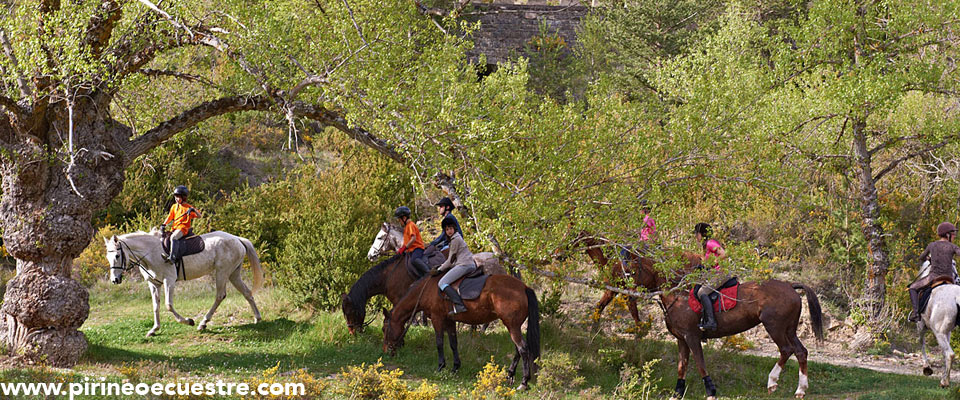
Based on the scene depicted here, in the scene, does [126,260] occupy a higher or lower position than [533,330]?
higher

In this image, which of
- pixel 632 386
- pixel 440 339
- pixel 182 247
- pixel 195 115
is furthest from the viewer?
pixel 182 247

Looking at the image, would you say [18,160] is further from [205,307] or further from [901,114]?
[901,114]

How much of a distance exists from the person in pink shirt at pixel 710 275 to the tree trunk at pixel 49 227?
8159 millimetres

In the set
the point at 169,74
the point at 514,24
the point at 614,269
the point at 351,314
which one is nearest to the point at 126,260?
the point at 169,74

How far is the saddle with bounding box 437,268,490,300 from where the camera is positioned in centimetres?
1075

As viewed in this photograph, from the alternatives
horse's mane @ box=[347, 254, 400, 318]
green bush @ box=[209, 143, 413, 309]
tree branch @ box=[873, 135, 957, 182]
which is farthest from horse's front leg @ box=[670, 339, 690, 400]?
tree branch @ box=[873, 135, 957, 182]

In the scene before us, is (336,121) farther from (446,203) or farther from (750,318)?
(750,318)

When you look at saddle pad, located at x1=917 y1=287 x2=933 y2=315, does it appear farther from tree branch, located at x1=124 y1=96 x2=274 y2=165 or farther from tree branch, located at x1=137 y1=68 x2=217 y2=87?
tree branch, located at x1=137 y1=68 x2=217 y2=87

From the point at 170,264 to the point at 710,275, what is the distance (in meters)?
8.50

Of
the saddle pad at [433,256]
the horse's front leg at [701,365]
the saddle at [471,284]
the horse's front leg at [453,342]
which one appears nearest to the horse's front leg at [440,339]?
the horse's front leg at [453,342]

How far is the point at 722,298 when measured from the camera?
1095 cm

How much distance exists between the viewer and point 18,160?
34.6 ft

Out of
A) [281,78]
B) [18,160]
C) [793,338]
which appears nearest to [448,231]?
[281,78]

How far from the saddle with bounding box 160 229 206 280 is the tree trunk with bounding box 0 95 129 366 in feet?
5.77
